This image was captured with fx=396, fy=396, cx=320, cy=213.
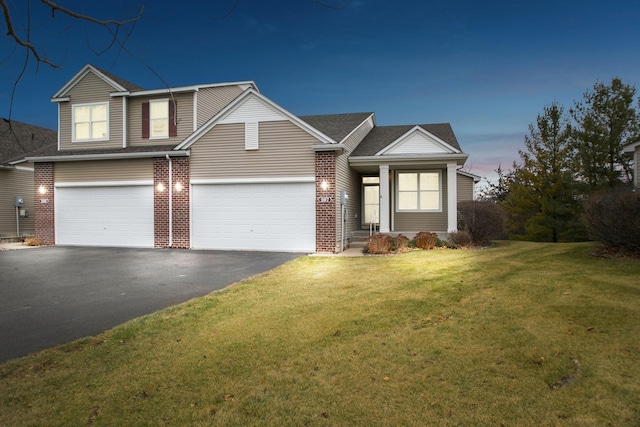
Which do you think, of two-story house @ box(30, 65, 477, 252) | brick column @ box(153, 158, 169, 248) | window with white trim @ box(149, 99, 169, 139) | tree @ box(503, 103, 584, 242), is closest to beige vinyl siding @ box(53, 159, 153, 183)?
two-story house @ box(30, 65, 477, 252)

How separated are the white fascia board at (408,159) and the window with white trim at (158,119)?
26.4 feet

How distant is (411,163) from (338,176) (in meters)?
3.05

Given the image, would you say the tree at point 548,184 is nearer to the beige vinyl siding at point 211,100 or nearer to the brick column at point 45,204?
the beige vinyl siding at point 211,100

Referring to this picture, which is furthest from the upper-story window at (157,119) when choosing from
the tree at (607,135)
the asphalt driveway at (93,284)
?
the tree at (607,135)

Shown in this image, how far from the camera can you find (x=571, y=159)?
22.1m

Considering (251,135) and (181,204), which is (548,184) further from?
(181,204)

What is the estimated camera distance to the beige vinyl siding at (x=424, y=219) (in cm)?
1589

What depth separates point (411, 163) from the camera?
49.3 feet

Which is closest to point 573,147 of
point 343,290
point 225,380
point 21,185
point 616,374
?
point 343,290

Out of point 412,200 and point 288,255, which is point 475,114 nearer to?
point 412,200

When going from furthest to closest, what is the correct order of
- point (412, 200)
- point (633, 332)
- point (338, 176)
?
point (412, 200), point (338, 176), point (633, 332)

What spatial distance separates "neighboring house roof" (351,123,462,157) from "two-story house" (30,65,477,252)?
0.13 metres

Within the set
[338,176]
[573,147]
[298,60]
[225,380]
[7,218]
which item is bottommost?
[225,380]

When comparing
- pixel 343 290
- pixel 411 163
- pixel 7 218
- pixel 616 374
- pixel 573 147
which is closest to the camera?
pixel 616 374
